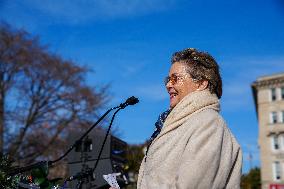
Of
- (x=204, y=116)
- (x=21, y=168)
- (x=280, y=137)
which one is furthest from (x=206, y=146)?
(x=280, y=137)

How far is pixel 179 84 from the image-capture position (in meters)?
2.77

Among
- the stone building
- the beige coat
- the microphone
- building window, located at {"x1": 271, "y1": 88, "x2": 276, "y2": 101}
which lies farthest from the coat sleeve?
building window, located at {"x1": 271, "y1": 88, "x2": 276, "y2": 101}

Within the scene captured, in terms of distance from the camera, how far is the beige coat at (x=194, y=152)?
7.54 ft

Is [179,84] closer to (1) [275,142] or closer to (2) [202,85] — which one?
(2) [202,85]

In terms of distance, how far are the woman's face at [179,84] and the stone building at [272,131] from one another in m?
60.2

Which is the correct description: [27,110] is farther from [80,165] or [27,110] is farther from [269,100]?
[269,100]

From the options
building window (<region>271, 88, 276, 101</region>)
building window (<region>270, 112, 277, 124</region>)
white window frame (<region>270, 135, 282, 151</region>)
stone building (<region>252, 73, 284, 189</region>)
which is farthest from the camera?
building window (<region>271, 88, 276, 101</region>)

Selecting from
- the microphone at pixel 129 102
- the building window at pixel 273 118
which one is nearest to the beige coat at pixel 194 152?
the microphone at pixel 129 102

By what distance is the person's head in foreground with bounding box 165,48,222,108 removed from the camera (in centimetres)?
274

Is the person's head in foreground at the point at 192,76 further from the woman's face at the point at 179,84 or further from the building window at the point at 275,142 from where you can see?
the building window at the point at 275,142

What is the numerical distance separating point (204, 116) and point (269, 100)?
209 ft

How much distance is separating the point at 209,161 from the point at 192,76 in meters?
0.60

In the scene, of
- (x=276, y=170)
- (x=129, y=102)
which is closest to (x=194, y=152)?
(x=129, y=102)

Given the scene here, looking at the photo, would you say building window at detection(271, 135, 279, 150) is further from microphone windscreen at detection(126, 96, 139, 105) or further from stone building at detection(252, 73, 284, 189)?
microphone windscreen at detection(126, 96, 139, 105)
